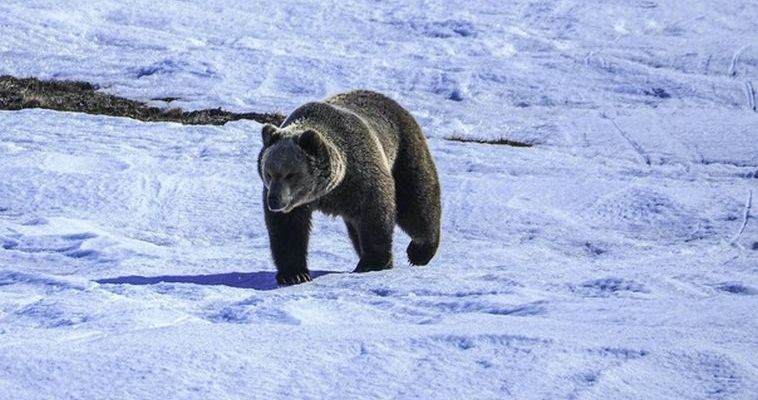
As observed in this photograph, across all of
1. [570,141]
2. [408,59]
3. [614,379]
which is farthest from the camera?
[408,59]

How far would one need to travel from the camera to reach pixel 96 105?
769 inches

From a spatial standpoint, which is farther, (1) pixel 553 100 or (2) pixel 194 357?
(1) pixel 553 100

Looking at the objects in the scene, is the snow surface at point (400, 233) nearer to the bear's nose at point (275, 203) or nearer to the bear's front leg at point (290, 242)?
the bear's front leg at point (290, 242)

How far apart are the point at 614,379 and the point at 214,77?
18270mm

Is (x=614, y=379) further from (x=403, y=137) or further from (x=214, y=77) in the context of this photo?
(x=214, y=77)

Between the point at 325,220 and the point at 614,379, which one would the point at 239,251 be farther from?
the point at 614,379

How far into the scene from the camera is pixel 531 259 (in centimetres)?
980

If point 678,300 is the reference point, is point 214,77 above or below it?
below

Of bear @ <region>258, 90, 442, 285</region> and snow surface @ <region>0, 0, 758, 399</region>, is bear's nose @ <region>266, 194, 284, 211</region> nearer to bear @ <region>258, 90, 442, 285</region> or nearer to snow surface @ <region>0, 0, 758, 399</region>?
bear @ <region>258, 90, 442, 285</region>

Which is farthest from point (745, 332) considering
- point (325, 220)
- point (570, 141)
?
point (570, 141)

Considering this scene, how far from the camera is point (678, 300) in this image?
644 cm

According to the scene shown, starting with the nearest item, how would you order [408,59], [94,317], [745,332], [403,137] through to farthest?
1. [745,332]
2. [94,317]
3. [403,137]
4. [408,59]

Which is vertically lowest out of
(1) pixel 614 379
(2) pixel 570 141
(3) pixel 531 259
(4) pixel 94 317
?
(2) pixel 570 141

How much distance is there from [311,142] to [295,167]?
0.68ft
